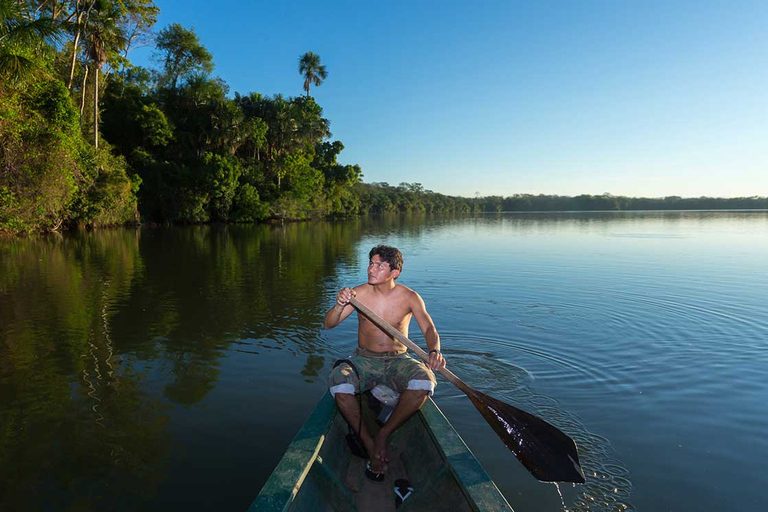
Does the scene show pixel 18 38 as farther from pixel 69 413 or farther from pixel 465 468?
pixel 465 468

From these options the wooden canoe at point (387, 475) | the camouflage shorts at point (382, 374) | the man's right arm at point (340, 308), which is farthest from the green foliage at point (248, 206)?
the wooden canoe at point (387, 475)

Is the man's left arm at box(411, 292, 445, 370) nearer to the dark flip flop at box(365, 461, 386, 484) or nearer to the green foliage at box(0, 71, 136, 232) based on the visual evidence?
the dark flip flop at box(365, 461, 386, 484)

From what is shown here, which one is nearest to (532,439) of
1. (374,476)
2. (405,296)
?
(374,476)

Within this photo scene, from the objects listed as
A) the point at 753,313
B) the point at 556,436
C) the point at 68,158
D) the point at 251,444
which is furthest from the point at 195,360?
the point at 68,158

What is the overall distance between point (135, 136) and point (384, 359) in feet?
138

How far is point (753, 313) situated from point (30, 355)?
41.6ft

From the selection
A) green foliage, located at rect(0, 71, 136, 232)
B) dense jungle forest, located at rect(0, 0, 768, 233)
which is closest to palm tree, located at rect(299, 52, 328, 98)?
dense jungle forest, located at rect(0, 0, 768, 233)

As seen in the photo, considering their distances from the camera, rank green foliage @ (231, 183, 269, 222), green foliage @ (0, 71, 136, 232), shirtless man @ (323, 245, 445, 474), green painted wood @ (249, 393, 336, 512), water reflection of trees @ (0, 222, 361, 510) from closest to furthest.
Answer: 1. green painted wood @ (249, 393, 336, 512)
2. shirtless man @ (323, 245, 445, 474)
3. water reflection of trees @ (0, 222, 361, 510)
4. green foliage @ (0, 71, 136, 232)
5. green foliage @ (231, 183, 269, 222)

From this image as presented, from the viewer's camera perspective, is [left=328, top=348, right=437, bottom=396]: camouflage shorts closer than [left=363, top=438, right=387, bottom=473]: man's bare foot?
No

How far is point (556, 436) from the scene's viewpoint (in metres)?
3.30

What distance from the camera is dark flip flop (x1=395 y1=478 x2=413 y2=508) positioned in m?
2.98

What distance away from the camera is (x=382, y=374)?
148 inches

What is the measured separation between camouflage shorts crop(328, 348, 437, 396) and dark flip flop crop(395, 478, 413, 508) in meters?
0.65

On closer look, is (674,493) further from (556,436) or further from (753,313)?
(753,313)
